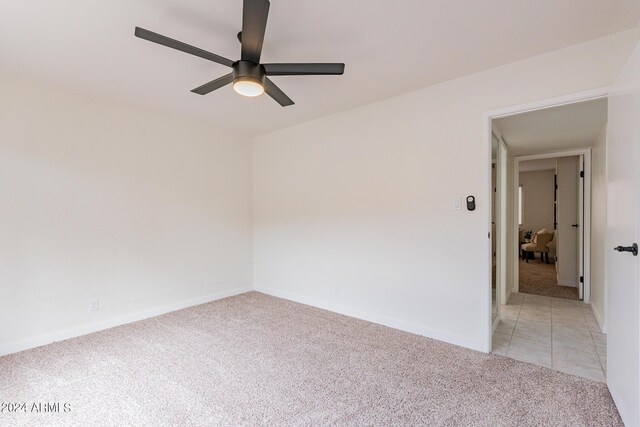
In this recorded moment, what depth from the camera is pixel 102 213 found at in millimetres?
3207

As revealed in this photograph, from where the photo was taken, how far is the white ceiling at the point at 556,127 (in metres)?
2.72

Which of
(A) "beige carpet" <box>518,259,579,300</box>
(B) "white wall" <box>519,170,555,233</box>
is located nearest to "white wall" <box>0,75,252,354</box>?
(A) "beige carpet" <box>518,259,579,300</box>

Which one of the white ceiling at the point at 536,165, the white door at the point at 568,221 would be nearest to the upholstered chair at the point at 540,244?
the white ceiling at the point at 536,165

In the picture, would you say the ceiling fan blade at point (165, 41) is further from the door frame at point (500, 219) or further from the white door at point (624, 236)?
the door frame at point (500, 219)

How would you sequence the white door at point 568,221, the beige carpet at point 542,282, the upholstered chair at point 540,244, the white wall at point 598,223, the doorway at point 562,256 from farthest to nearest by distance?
the upholstered chair at point 540,244, the white door at point 568,221, the beige carpet at point 542,282, the white wall at point 598,223, the doorway at point 562,256

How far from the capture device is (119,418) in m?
1.80

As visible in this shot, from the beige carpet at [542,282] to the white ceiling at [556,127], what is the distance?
2069 mm

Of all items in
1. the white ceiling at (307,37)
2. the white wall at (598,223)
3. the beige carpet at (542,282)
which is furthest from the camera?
the beige carpet at (542,282)

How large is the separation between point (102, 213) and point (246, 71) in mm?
2418

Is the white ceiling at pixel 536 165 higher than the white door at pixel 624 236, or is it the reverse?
the white ceiling at pixel 536 165

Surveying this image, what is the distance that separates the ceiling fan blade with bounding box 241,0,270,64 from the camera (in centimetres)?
143

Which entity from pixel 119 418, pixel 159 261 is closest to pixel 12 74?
pixel 159 261

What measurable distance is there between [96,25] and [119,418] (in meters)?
2.43

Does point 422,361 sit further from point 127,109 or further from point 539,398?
point 127,109
